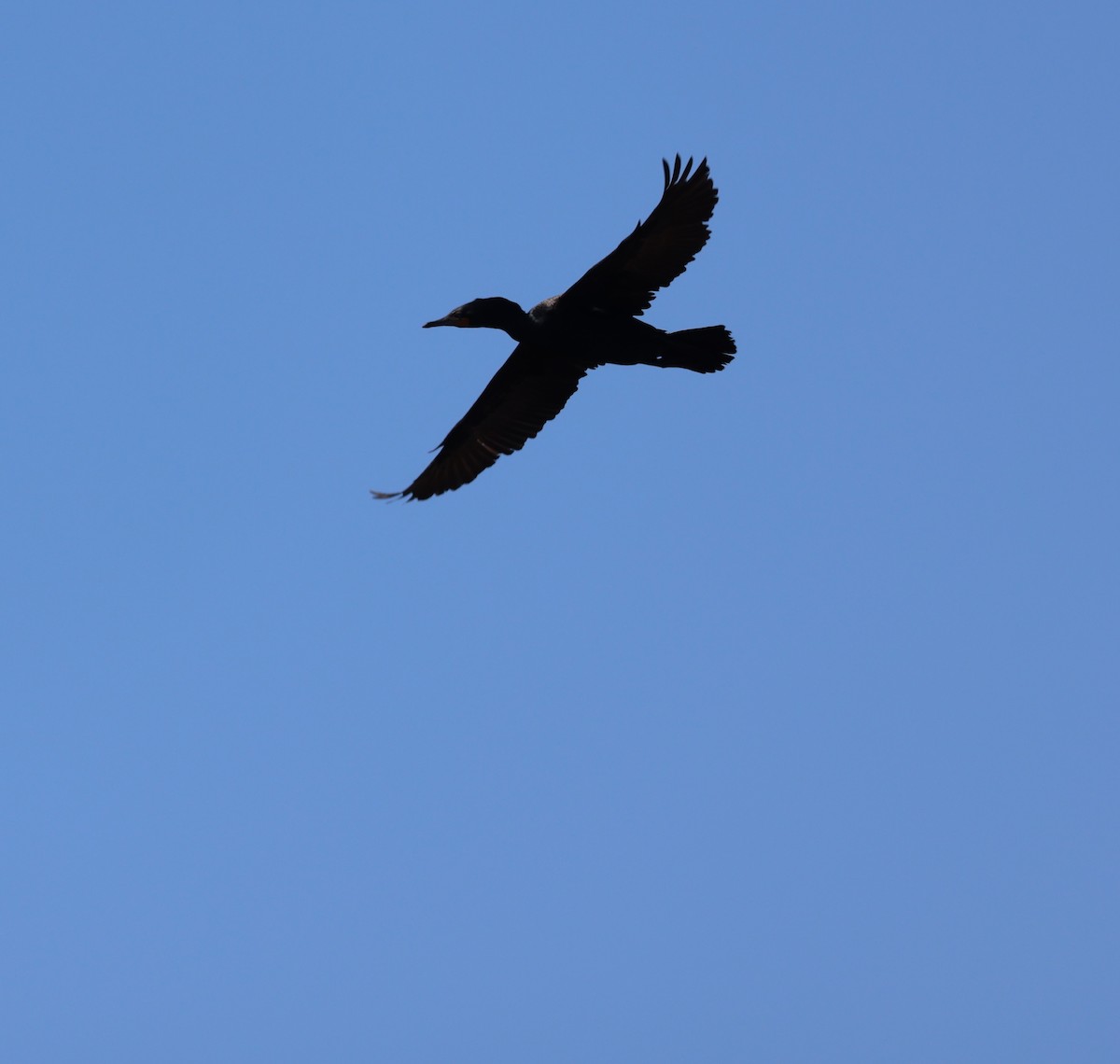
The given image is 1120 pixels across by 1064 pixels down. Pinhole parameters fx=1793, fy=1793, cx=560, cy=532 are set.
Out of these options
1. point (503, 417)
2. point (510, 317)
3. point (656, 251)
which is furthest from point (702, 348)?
point (503, 417)

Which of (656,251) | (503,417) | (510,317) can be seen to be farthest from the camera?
(503,417)

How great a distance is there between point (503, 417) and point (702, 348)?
7.46 ft

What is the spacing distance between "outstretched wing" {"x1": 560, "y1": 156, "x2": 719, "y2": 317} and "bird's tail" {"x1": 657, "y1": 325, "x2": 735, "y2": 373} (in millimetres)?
379

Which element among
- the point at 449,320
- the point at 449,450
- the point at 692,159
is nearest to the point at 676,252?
the point at 692,159

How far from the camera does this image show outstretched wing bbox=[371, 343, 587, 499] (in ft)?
50.5

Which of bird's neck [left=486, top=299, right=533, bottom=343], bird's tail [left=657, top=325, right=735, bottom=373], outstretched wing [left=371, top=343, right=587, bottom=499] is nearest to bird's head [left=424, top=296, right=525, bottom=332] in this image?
bird's neck [left=486, top=299, right=533, bottom=343]

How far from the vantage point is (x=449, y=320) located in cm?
1494

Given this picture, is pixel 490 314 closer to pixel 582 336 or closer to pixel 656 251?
pixel 582 336

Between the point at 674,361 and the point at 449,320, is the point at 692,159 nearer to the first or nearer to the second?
the point at 674,361

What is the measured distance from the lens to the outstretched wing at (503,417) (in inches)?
606

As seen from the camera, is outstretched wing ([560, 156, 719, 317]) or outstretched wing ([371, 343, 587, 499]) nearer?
outstretched wing ([560, 156, 719, 317])

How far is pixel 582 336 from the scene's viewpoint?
1451 cm

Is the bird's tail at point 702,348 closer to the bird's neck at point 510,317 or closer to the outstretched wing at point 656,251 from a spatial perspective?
the outstretched wing at point 656,251

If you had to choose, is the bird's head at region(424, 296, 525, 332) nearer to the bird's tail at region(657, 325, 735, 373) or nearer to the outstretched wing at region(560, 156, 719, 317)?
the outstretched wing at region(560, 156, 719, 317)
